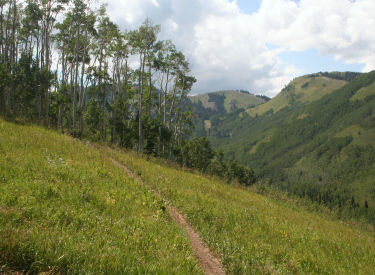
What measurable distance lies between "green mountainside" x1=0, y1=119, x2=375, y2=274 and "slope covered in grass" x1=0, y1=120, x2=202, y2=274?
0.06 feet

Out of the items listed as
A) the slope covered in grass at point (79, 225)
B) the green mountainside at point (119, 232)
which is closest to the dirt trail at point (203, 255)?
the green mountainside at point (119, 232)

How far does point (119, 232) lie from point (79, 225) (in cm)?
92

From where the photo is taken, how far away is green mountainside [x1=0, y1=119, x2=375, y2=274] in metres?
3.82

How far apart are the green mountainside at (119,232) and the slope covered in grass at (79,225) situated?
0.02 meters

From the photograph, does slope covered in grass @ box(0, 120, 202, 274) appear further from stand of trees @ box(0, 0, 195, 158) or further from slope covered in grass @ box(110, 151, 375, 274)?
stand of trees @ box(0, 0, 195, 158)

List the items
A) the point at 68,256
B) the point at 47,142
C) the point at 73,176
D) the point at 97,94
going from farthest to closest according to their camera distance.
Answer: the point at 97,94 → the point at 47,142 → the point at 73,176 → the point at 68,256

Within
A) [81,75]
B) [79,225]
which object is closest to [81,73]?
[81,75]

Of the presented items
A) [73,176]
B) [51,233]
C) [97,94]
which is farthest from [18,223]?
[97,94]

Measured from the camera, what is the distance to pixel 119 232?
5469mm

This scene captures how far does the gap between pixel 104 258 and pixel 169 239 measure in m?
2.18

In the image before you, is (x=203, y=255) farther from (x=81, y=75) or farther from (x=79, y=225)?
(x=81, y=75)

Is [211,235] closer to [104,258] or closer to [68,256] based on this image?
[104,258]

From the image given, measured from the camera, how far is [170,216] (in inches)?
318

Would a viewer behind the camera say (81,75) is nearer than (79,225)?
No
